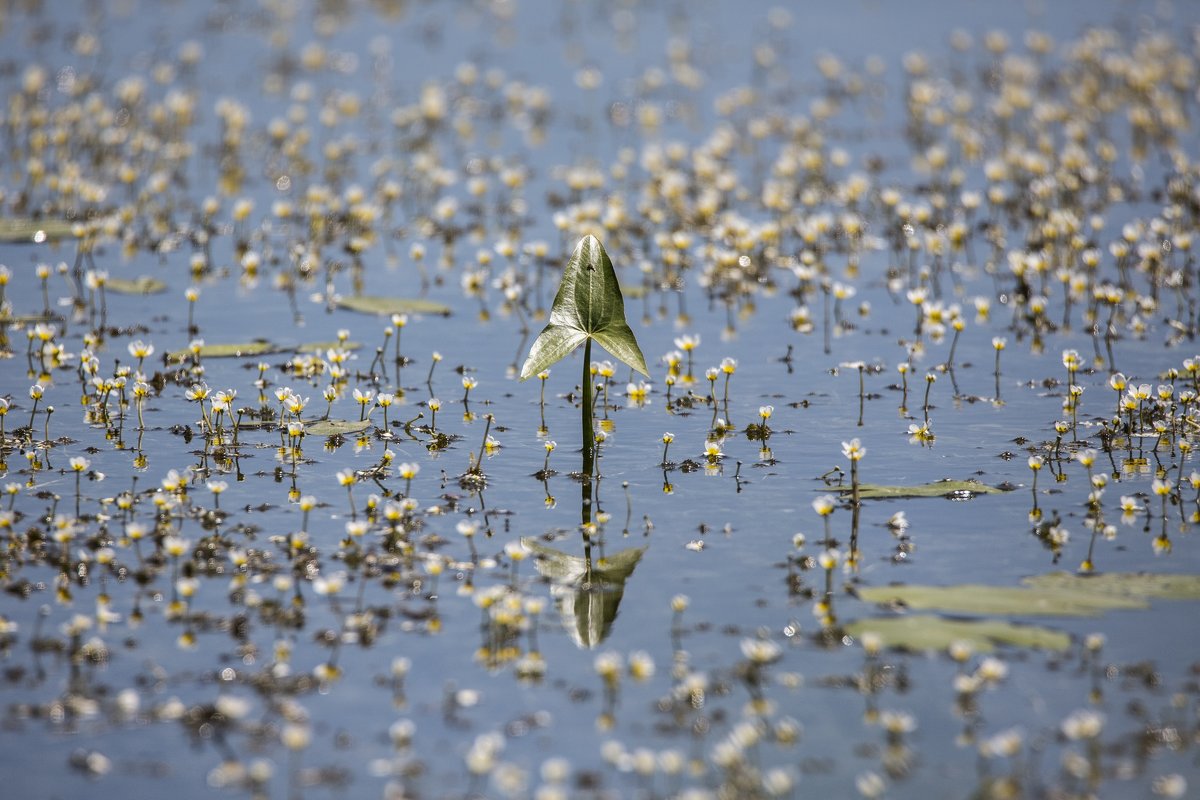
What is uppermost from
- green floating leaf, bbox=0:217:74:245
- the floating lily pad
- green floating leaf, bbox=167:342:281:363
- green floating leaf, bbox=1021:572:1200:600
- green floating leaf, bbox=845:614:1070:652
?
green floating leaf, bbox=0:217:74:245

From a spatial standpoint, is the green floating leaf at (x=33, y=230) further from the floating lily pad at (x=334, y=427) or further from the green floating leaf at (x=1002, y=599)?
the green floating leaf at (x=1002, y=599)

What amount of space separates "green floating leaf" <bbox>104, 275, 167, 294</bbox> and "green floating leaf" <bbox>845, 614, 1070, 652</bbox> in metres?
6.84

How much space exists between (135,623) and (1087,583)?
3626 millimetres

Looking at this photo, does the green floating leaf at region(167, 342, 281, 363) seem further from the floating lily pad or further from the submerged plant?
the submerged plant

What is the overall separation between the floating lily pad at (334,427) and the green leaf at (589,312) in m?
1.20

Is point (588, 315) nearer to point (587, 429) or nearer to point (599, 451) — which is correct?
point (587, 429)

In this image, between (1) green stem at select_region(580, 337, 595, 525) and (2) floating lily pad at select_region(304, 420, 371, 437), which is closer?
(1) green stem at select_region(580, 337, 595, 525)

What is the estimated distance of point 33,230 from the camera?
446 inches

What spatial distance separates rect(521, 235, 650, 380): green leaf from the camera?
6.66 meters

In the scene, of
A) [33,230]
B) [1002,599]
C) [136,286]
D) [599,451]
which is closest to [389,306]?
[136,286]

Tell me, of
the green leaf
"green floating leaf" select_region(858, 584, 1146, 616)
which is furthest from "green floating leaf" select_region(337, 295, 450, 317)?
"green floating leaf" select_region(858, 584, 1146, 616)

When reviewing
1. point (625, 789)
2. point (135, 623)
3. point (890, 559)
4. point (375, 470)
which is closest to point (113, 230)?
point (375, 470)

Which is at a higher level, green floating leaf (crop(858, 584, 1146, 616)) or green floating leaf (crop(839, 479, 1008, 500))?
green floating leaf (crop(839, 479, 1008, 500))

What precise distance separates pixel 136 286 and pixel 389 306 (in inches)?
77.2
